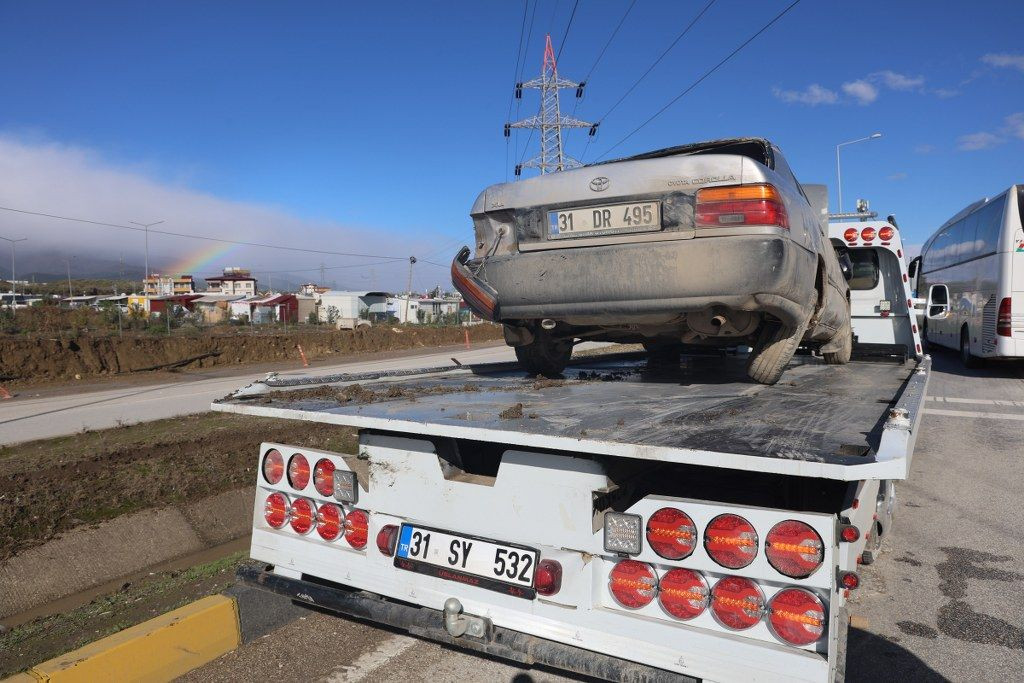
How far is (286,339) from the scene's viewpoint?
27.4 metres

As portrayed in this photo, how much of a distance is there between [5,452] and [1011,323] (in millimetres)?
16610

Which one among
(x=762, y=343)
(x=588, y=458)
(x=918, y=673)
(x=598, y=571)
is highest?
(x=762, y=343)

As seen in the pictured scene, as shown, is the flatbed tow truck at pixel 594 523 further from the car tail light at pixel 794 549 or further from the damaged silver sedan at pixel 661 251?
the damaged silver sedan at pixel 661 251

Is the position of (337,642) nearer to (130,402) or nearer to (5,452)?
(5,452)

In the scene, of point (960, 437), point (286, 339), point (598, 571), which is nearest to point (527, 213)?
→ point (598, 571)

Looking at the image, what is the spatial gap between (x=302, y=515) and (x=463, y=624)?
3.26 ft

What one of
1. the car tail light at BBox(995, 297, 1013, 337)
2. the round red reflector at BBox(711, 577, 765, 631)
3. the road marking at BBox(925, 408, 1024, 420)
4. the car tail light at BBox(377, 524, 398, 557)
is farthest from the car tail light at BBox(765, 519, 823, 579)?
the car tail light at BBox(995, 297, 1013, 337)

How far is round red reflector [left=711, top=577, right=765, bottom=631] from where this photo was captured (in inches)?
80.4

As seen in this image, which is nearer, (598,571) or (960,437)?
(598,571)

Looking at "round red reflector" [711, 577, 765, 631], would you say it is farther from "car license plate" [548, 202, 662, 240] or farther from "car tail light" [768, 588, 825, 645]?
"car license plate" [548, 202, 662, 240]

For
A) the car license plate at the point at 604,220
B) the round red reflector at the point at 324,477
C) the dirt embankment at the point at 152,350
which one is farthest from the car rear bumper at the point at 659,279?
the dirt embankment at the point at 152,350

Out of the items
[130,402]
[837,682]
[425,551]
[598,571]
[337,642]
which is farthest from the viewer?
[130,402]

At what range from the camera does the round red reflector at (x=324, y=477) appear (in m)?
2.93

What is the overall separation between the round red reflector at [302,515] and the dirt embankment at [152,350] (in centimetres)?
1928
